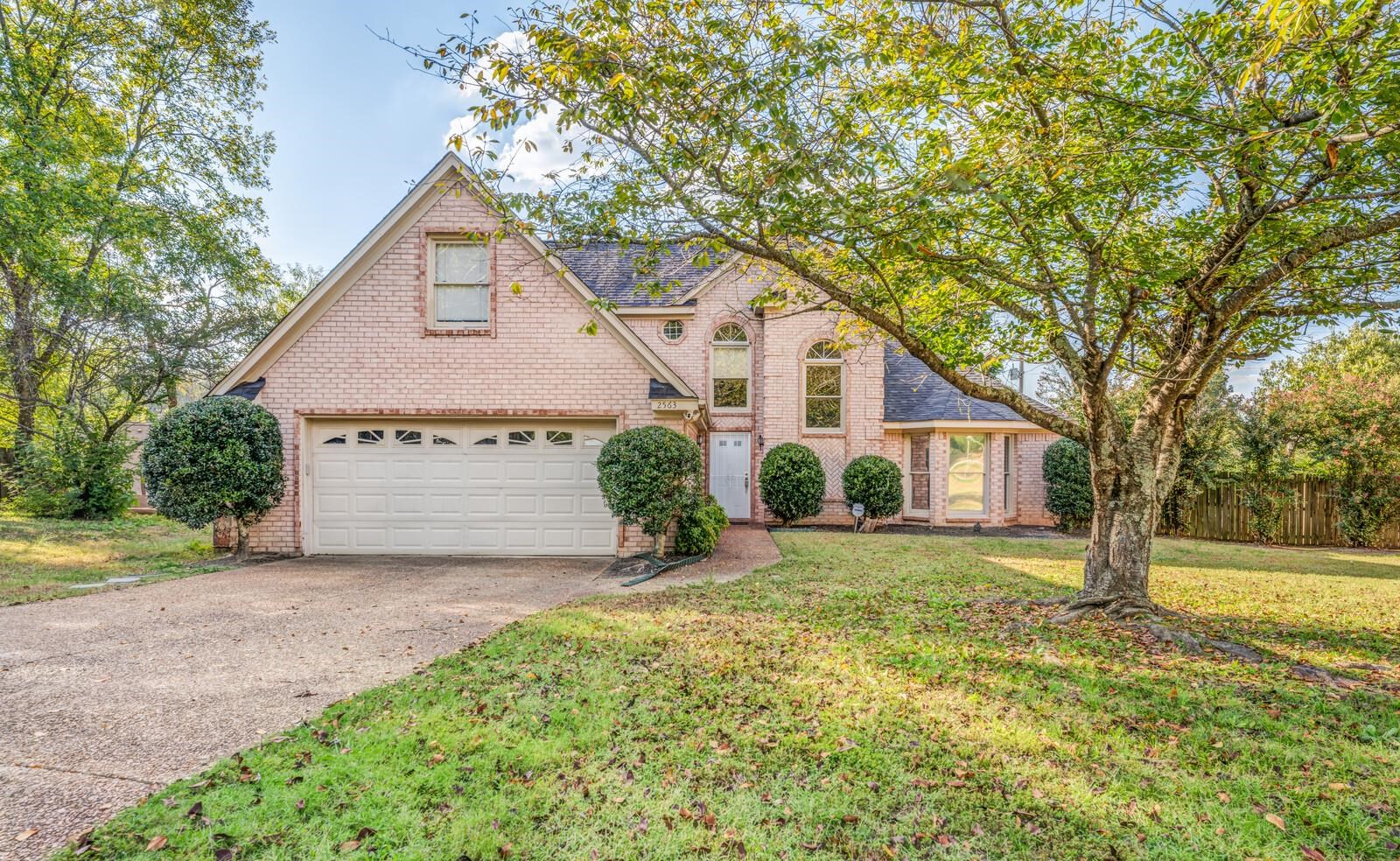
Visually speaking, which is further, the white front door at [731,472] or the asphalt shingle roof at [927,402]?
the white front door at [731,472]

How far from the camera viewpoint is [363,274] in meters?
10.3

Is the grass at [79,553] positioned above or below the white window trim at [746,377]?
below

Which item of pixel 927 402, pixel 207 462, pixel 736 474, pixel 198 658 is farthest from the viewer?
pixel 927 402

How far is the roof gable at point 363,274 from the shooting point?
10.1m

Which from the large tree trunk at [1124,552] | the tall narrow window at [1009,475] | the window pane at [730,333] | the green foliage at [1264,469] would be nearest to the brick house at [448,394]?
the large tree trunk at [1124,552]

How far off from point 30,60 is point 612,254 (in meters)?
13.0

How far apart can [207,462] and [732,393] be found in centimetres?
1114

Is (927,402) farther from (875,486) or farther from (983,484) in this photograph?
(875,486)

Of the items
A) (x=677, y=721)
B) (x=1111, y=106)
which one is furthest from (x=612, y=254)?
(x=677, y=721)

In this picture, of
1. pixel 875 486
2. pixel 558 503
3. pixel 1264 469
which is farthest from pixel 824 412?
pixel 1264 469

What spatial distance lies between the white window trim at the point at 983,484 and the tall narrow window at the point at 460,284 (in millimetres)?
12040

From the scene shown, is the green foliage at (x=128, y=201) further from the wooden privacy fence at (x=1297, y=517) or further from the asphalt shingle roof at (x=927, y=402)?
the wooden privacy fence at (x=1297, y=517)

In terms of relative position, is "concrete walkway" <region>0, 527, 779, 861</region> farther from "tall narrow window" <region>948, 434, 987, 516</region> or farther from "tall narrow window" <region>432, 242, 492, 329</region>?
"tall narrow window" <region>948, 434, 987, 516</region>

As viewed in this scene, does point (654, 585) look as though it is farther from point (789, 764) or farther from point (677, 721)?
point (789, 764)
